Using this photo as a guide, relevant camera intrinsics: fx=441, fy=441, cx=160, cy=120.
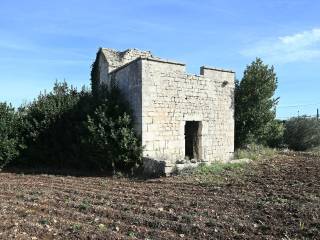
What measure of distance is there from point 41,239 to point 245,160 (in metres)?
10.5

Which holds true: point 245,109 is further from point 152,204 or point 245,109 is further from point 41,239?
point 41,239

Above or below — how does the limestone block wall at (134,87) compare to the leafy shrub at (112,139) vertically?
above

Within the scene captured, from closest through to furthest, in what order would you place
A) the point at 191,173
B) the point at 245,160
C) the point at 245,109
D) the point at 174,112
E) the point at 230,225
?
the point at 230,225
the point at 191,173
the point at 174,112
the point at 245,160
the point at 245,109

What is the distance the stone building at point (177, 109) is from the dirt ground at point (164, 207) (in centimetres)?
193

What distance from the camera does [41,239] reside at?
241 inches

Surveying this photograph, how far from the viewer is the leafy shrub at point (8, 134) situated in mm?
14508

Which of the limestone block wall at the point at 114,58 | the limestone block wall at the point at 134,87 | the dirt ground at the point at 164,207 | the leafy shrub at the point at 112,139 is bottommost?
the dirt ground at the point at 164,207

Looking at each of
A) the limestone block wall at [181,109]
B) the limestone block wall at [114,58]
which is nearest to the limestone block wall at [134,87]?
the limestone block wall at [181,109]

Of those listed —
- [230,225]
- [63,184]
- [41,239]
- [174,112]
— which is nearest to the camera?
[41,239]

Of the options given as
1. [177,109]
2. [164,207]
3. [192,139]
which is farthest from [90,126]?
[164,207]

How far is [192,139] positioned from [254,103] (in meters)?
3.89

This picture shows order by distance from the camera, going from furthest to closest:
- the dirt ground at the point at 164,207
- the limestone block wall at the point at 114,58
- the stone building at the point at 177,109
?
the limestone block wall at the point at 114,58 < the stone building at the point at 177,109 < the dirt ground at the point at 164,207

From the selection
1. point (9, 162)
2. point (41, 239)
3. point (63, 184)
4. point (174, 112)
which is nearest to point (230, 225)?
point (41, 239)

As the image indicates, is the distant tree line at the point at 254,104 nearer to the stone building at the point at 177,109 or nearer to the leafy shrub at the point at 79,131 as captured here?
the stone building at the point at 177,109
